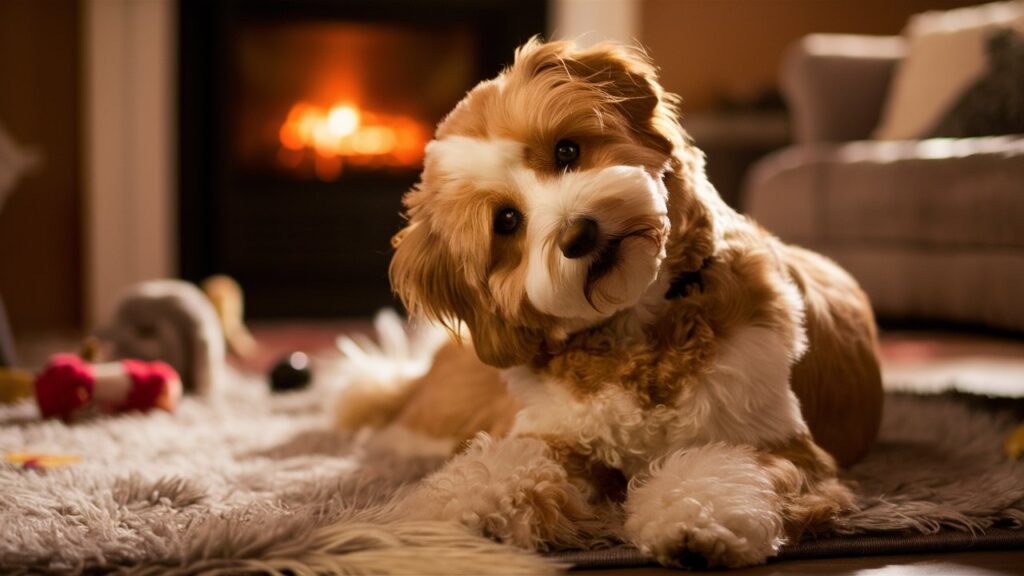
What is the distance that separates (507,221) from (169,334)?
1.67m

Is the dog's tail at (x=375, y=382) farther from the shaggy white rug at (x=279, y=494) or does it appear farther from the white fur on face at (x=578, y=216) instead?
the white fur on face at (x=578, y=216)

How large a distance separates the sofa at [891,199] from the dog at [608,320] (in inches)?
46.3

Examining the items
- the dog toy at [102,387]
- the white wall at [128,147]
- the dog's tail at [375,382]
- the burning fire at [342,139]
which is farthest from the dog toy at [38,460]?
the burning fire at [342,139]

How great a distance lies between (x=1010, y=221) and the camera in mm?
2436

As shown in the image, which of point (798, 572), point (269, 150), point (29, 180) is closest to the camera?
point (798, 572)

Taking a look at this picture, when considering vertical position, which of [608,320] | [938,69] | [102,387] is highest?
[938,69]

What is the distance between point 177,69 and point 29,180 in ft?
2.90

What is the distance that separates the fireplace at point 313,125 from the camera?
5.03 metres

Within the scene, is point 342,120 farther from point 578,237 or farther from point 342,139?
point 578,237

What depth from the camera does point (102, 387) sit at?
239 cm

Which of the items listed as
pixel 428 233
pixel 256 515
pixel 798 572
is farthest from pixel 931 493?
pixel 256 515

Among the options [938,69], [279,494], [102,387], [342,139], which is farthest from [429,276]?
[342,139]

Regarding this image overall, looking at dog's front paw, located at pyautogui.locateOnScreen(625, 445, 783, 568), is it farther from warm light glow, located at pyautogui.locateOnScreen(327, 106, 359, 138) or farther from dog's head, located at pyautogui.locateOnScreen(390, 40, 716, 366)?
warm light glow, located at pyautogui.locateOnScreen(327, 106, 359, 138)

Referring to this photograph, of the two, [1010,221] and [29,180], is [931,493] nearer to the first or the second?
[1010,221]
